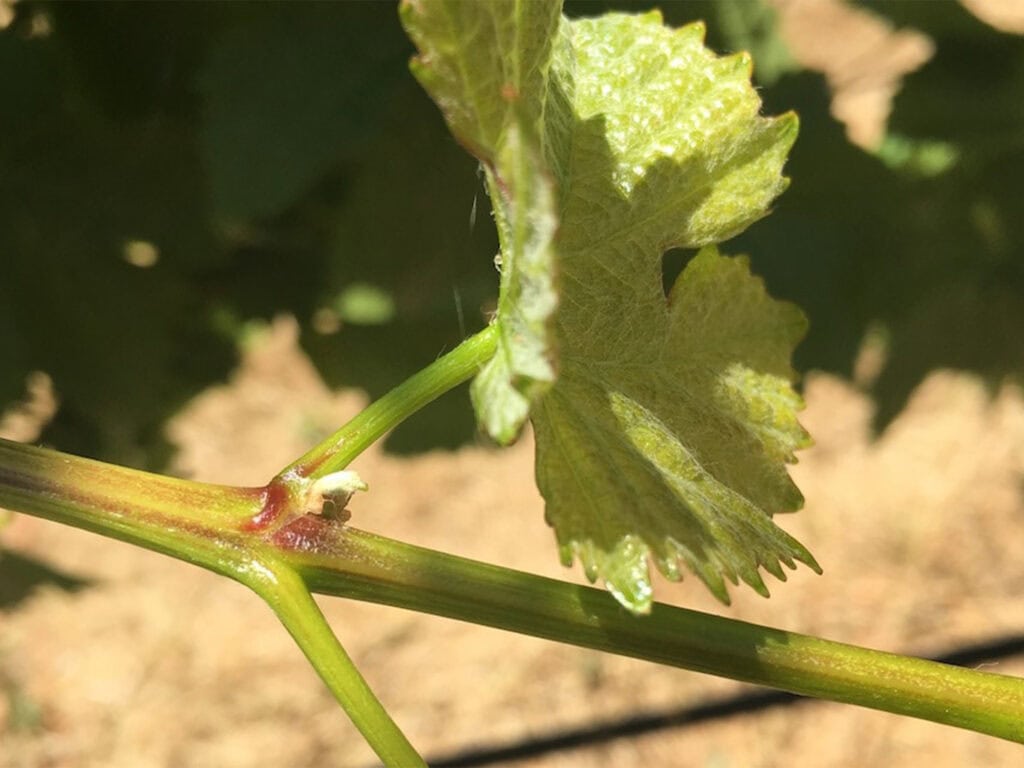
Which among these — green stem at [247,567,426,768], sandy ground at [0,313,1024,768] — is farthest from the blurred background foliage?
sandy ground at [0,313,1024,768]

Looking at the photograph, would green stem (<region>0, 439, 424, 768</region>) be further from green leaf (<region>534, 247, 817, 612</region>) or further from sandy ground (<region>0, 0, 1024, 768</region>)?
sandy ground (<region>0, 0, 1024, 768</region>)

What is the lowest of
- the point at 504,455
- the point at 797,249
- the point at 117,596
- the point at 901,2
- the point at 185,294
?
the point at 117,596

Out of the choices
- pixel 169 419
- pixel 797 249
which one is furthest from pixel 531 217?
pixel 169 419

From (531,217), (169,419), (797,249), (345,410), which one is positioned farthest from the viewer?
(345,410)

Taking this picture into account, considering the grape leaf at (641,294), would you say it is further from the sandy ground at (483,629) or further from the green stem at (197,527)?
the sandy ground at (483,629)

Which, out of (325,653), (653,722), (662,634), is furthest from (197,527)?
(653,722)

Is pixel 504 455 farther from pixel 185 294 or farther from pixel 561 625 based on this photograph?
pixel 561 625

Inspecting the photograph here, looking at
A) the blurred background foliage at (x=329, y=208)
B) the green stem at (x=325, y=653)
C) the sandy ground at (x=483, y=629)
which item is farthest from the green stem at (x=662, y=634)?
the sandy ground at (x=483, y=629)
